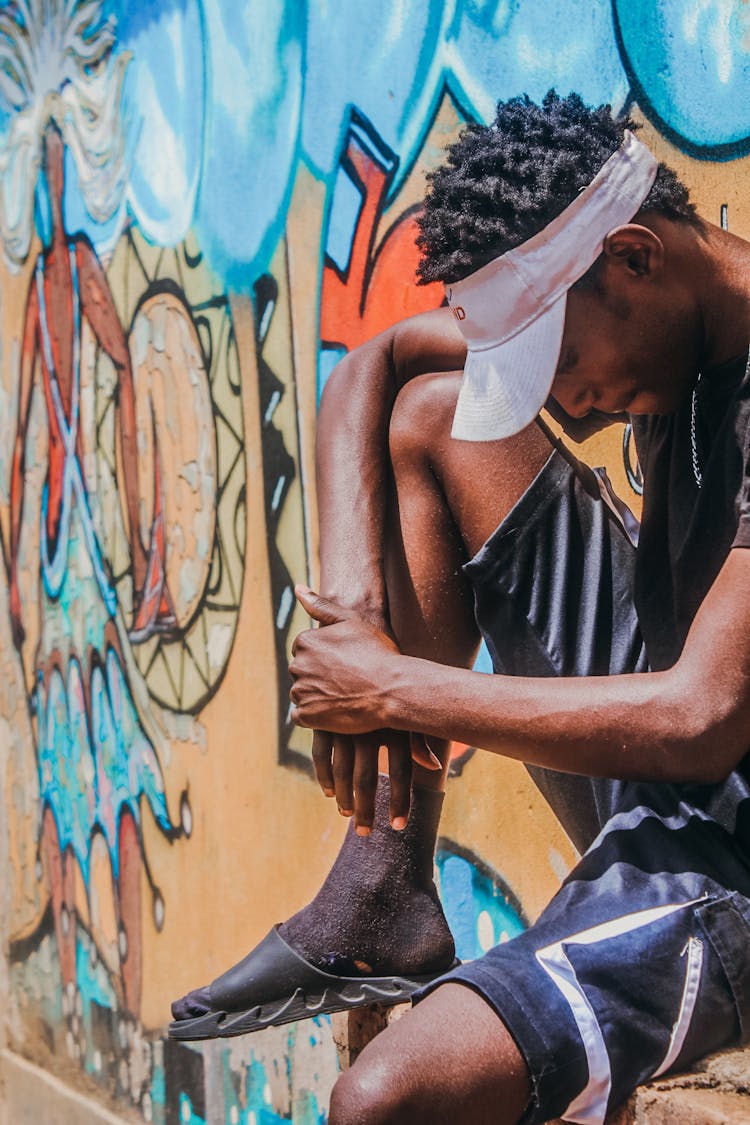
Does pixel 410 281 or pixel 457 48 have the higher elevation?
pixel 457 48

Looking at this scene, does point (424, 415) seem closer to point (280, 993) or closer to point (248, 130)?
point (280, 993)

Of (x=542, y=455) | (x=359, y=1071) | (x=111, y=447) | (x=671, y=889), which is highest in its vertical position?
(x=111, y=447)

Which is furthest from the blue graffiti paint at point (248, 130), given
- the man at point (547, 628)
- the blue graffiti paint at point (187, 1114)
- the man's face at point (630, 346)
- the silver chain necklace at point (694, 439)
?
the blue graffiti paint at point (187, 1114)

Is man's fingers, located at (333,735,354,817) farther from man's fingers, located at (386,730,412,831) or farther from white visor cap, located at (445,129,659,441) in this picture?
white visor cap, located at (445,129,659,441)

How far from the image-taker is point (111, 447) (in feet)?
13.6

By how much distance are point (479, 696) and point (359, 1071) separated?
47cm

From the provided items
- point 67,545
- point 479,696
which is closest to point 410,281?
point 479,696

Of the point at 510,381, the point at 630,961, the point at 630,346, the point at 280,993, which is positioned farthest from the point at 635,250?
the point at 280,993

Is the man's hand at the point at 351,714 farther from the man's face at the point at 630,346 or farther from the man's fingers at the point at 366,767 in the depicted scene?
the man's face at the point at 630,346

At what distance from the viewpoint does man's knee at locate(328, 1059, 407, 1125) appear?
4.57ft

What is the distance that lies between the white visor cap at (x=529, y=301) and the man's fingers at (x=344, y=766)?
1.52ft

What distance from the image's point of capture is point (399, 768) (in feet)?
6.02

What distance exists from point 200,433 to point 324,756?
6.22 ft

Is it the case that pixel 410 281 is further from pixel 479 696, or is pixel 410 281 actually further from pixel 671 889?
pixel 671 889
